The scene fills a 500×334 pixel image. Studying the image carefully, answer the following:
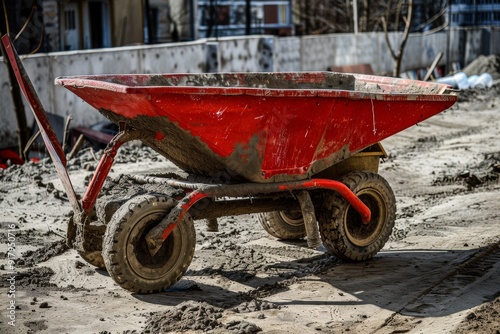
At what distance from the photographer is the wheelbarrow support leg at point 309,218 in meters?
6.22

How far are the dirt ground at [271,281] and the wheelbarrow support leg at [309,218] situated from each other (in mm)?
247

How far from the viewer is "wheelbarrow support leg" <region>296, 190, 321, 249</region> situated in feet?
20.4

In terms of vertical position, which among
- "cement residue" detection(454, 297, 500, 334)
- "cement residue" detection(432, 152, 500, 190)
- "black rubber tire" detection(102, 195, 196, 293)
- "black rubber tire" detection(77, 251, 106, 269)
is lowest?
"cement residue" detection(454, 297, 500, 334)

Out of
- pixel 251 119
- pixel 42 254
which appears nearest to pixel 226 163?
pixel 251 119

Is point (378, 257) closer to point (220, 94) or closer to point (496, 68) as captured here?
point (220, 94)

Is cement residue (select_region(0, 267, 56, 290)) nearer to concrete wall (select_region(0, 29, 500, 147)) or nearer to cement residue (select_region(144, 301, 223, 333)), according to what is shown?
cement residue (select_region(144, 301, 223, 333))

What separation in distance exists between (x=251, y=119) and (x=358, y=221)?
4.88 ft

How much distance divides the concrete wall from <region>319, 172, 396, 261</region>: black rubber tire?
7.50 meters

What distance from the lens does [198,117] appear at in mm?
5422

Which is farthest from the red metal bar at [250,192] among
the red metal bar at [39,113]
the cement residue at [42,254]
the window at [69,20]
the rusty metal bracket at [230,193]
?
the window at [69,20]

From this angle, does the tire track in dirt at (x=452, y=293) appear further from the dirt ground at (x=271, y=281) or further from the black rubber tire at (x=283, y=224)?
the black rubber tire at (x=283, y=224)

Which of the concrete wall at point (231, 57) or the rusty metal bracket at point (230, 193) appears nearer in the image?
the rusty metal bracket at point (230, 193)

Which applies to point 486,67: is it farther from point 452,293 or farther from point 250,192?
point 250,192

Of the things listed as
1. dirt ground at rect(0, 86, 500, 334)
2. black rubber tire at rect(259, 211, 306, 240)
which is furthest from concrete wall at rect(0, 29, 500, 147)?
black rubber tire at rect(259, 211, 306, 240)
